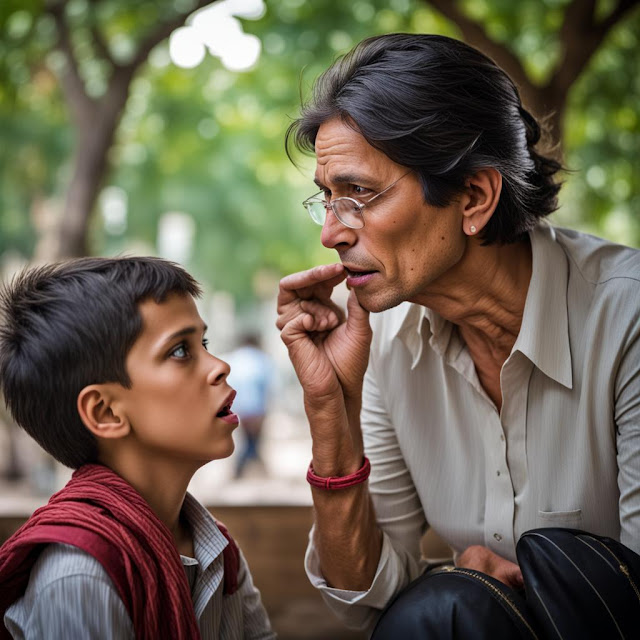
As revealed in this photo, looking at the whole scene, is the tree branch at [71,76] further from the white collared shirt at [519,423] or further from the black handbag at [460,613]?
the black handbag at [460,613]

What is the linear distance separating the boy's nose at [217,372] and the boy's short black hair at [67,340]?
19 centimetres

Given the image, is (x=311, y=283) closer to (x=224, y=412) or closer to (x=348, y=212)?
(x=348, y=212)

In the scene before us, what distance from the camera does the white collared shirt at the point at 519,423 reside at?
2.05m

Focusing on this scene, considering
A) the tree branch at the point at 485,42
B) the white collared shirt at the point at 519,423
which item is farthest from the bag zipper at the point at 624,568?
the tree branch at the point at 485,42

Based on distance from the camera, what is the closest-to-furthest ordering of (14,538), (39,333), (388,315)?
1. (14,538)
2. (39,333)
3. (388,315)

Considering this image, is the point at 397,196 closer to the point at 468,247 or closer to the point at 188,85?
the point at 468,247

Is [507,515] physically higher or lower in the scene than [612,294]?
lower

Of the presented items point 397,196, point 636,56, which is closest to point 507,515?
point 397,196

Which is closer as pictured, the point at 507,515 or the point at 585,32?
the point at 507,515

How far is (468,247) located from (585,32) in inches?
129

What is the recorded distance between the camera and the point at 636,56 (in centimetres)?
673

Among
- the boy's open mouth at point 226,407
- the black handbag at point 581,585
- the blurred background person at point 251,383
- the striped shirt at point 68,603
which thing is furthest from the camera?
the blurred background person at point 251,383

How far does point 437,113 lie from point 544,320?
0.64 meters

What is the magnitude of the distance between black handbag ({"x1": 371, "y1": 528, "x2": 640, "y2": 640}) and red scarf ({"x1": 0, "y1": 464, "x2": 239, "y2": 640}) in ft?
1.58
